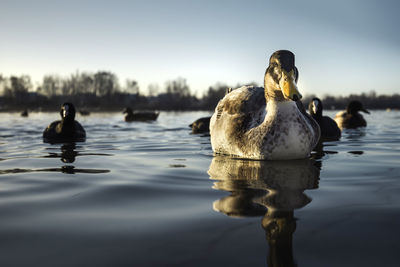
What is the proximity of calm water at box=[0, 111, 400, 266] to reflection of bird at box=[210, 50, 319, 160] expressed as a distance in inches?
10.0

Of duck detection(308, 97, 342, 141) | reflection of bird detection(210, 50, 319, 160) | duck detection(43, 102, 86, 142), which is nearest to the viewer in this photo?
reflection of bird detection(210, 50, 319, 160)

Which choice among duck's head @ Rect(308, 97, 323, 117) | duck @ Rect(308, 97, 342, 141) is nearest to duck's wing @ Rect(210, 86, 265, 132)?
duck @ Rect(308, 97, 342, 141)

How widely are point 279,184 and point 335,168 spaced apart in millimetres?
1508

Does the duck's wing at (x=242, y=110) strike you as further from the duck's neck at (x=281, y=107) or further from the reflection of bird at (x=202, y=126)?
the reflection of bird at (x=202, y=126)

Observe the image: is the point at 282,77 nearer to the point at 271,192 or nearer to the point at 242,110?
the point at 242,110

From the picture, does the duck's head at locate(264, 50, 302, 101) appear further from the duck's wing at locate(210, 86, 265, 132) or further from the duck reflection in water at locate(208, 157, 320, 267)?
the duck reflection in water at locate(208, 157, 320, 267)

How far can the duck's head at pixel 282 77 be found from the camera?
440 cm

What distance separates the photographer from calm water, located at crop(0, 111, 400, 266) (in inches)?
76.5

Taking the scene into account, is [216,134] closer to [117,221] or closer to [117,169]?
[117,169]

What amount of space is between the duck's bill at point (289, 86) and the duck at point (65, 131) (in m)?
7.31

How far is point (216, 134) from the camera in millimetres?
6004

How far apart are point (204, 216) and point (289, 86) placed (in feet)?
8.00

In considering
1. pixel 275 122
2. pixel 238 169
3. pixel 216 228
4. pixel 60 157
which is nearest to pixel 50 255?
Result: pixel 216 228

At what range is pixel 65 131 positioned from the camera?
398 inches
